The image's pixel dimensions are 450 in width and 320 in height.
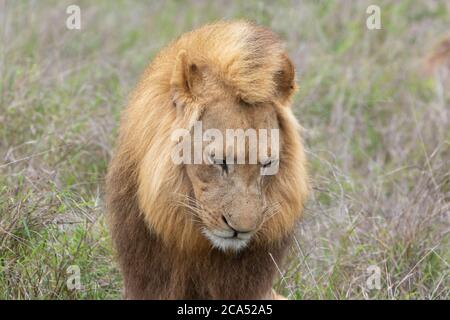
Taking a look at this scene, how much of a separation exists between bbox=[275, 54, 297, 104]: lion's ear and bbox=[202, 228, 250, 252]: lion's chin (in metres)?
0.72

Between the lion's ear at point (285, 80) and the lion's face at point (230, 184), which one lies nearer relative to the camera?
the lion's face at point (230, 184)

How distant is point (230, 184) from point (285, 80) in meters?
0.61

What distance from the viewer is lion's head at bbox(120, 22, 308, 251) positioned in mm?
4332

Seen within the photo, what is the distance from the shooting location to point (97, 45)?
947 centimetres

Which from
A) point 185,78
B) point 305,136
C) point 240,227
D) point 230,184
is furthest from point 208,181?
point 305,136

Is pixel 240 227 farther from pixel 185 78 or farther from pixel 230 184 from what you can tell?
pixel 185 78

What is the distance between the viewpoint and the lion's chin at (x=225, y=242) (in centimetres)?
436

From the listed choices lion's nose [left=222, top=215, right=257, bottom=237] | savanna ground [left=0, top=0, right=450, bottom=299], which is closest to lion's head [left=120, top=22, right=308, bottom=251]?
lion's nose [left=222, top=215, right=257, bottom=237]

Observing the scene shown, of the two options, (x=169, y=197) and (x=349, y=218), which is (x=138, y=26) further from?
(x=169, y=197)

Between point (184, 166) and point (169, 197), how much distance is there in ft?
0.51

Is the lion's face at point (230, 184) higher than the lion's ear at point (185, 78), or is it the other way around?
the lion's ear at point (185, 78)

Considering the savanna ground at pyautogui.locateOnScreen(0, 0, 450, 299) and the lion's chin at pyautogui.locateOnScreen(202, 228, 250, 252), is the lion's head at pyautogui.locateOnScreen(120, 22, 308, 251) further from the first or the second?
the savanna ground at pyautogui.locateOnScreen(0, 0, 450, 299)

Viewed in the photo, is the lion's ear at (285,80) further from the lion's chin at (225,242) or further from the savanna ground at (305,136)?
the savanna ground at (305,136)

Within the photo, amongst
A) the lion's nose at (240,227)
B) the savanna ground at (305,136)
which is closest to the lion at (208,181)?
the lion's nose at (240,227)
